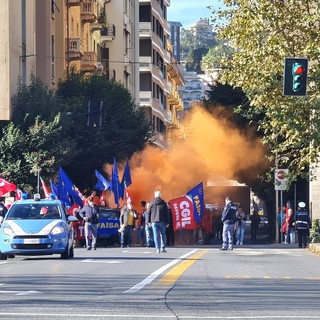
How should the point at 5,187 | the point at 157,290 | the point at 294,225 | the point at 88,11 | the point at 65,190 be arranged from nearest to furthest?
the point at 157,290 → the point at 5,187 → the point at 65,190 → the point at 294,225 → the point at 88,11

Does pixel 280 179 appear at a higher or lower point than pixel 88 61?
lower

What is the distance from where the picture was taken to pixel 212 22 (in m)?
41.2

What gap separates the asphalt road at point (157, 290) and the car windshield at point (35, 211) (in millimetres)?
1738

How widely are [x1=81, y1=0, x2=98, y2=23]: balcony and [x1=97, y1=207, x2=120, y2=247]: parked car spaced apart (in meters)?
28.9

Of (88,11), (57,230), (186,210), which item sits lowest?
(186,210)

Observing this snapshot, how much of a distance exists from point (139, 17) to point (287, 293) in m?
84.1

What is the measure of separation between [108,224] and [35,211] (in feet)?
54.7

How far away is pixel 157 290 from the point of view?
17719mm

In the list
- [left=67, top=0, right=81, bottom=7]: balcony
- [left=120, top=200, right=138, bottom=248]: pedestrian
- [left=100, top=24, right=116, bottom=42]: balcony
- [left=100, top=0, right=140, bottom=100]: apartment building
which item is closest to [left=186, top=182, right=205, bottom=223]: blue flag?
[left=120, top=200, right=138, bottom=248]: pedestrian

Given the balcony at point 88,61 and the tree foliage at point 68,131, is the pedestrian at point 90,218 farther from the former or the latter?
the balcony at point 88,61

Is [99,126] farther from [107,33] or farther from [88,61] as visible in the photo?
[107,33]

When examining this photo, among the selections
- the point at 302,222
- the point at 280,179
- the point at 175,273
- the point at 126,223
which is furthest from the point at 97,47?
the point at 175,273

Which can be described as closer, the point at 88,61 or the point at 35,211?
the point at 35,211

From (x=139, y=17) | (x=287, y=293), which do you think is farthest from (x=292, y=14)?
(x=139, y=17)
